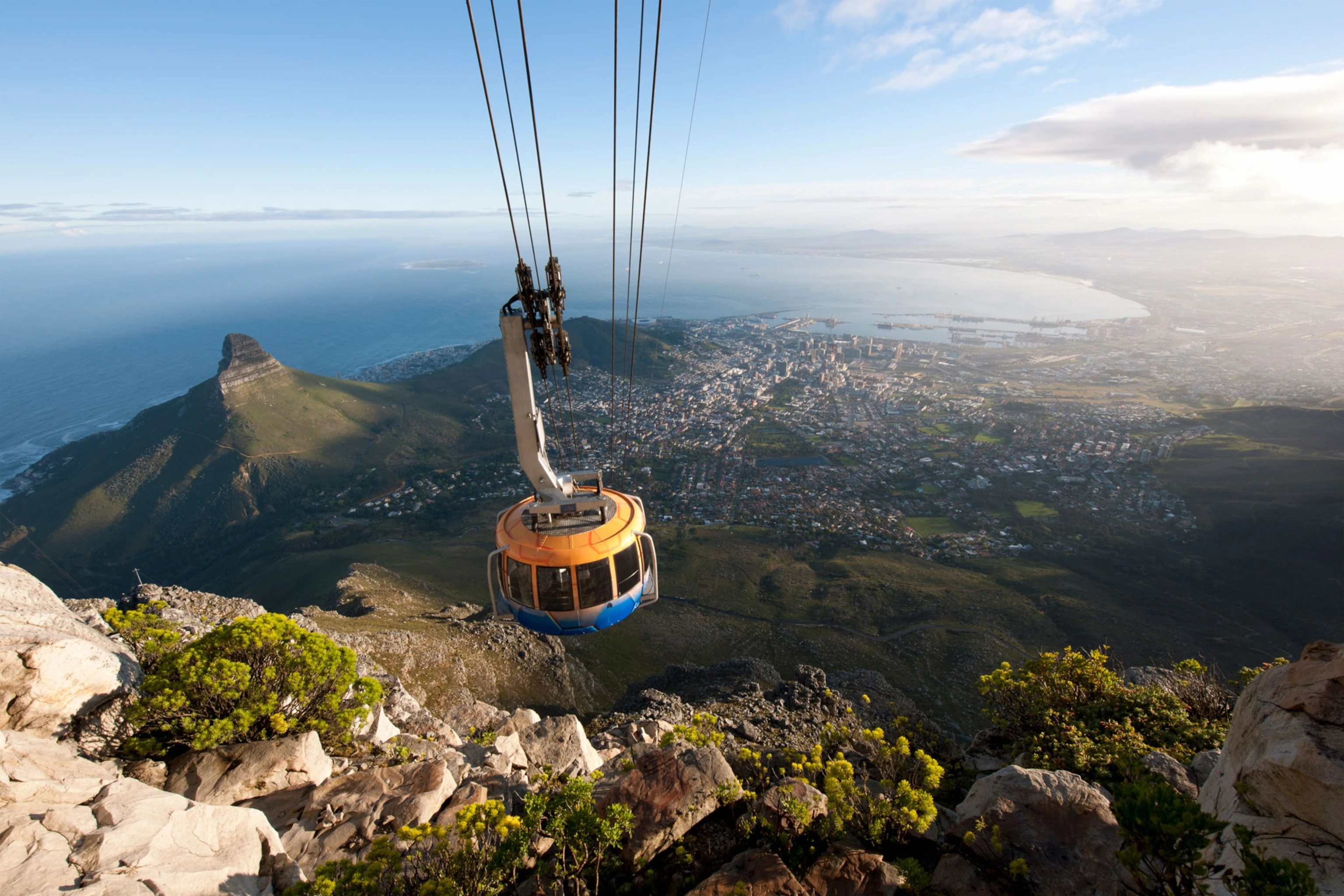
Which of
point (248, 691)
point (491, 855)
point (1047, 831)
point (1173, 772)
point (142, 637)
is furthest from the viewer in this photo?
point (142, 637)

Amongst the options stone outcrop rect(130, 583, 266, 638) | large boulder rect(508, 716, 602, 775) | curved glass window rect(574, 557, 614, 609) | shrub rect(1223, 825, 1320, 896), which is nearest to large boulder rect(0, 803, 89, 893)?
curved glass window rect(574, 557, 614, 609)

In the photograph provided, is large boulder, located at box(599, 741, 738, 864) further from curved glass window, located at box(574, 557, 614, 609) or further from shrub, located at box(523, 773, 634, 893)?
curved glass window, located at box(574, 557, 614, 609)

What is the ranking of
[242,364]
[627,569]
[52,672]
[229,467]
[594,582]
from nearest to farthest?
1. [52,672]
2. [594,582]
3. [627,569]
4. [229,467]
5. [242,364]

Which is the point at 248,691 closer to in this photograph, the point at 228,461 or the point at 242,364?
the point at 228,461

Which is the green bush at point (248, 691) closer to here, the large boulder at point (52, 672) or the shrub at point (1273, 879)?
the large boulder at point (52, 672)

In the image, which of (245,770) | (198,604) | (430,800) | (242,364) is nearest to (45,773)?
(245,770)

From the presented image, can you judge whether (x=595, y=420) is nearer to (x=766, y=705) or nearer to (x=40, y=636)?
(x=766, y=705)
